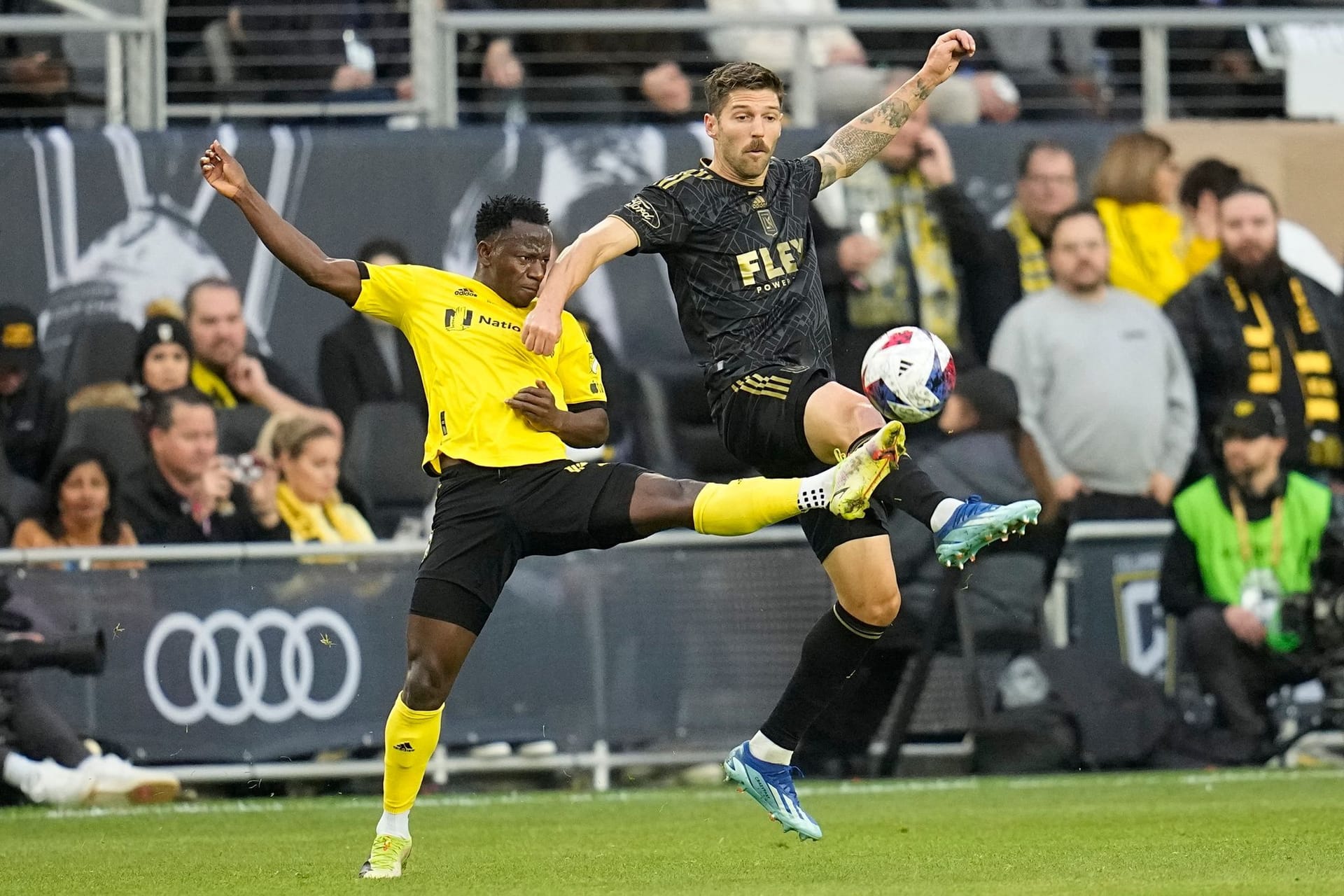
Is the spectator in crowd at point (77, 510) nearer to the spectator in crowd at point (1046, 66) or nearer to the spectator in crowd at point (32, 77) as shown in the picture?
the spectator in crowd at point (32, 77)

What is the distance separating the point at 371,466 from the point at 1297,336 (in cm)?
577

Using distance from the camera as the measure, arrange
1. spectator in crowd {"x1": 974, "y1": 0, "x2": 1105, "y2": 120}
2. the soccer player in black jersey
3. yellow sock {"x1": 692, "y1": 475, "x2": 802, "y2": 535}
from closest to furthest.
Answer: yellow sock {"x1": 692, "y1": 475, "x2": 802, "y2": 535}, the soccer player in black jersey, spectator in crowd {"x1": 974, "y1": 0, "x2": 1105, "y2": 120}

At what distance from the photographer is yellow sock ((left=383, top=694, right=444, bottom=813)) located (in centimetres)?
757

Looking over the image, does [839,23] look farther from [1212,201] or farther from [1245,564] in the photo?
[1245,564]

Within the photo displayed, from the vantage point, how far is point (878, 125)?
8.46 meters

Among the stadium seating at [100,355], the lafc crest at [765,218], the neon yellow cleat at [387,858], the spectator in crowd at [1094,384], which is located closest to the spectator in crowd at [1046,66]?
the spectator in crowd at [1094,384]

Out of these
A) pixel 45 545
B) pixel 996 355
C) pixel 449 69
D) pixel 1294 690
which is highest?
pixel 449 69

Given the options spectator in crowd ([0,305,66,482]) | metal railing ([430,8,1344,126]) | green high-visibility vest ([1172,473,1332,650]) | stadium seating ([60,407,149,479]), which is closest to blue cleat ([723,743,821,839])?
green high-visibility vest ([1172,473,1332,650])

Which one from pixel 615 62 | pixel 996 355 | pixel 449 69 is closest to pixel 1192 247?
pixel 996 355

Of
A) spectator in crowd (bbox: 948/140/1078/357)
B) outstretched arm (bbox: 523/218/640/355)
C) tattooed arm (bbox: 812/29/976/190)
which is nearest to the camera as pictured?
outstretched arm (bbox: 523/218/640/355)

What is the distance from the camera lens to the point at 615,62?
1407cm

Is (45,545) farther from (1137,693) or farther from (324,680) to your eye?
(1137,693)

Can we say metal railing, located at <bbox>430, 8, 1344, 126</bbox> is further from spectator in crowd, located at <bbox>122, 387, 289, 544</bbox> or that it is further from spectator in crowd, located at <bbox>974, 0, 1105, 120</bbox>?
spectator in crowd, located at <bbox>122, 387, 289, 544</bbox>

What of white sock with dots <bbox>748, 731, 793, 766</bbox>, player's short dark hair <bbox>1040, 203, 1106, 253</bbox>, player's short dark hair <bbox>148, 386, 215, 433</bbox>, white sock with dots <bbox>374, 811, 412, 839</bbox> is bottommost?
white sock with dots <bbox>374, 811, 412, 839</bbox>
